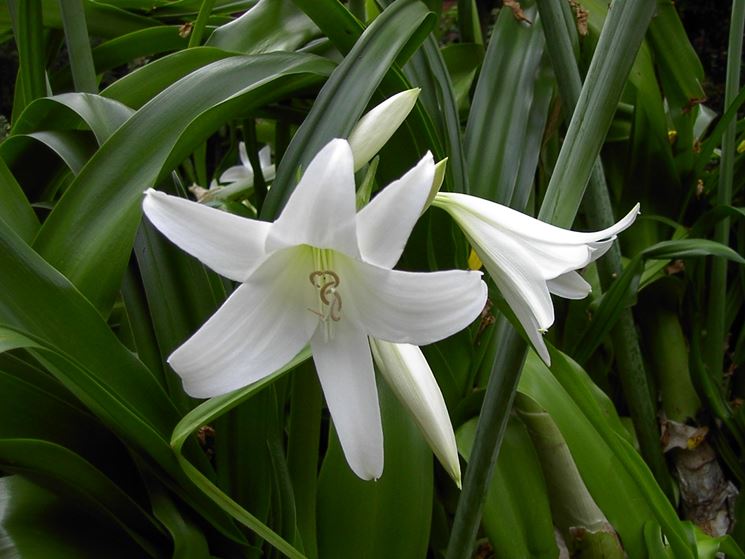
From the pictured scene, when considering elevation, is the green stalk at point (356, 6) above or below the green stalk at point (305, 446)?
above

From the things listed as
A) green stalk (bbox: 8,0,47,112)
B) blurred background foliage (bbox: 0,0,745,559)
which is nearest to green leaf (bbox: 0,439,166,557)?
blurred background foliage (bbox: 0,0,745,559)

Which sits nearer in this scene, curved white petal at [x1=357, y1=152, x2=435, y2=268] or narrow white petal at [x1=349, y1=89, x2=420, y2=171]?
curved white petal at [x1=357, y1=152, x2=435, y2=268]

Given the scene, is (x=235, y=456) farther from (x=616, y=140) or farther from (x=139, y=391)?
(x=616, y=140)

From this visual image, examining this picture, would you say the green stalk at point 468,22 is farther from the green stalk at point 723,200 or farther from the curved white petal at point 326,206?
the curved white petal at point 326,206

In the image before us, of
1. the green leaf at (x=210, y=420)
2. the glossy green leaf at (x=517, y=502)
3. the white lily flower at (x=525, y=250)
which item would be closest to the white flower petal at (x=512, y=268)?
the white lily flower at (x=525, y=250)

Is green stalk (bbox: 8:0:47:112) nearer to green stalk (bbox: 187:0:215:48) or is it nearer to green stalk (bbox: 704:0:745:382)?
green stalk (bbox: 187:0:215:48)

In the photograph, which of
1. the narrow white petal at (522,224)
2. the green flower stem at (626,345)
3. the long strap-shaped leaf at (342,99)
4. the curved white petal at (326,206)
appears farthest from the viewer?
the green flower stem at (626,345)
